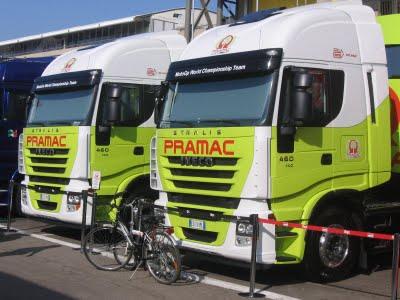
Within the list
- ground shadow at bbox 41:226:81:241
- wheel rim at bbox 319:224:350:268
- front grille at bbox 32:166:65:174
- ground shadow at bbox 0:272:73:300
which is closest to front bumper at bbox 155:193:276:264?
wheel rim at bbox 319:224:350:268

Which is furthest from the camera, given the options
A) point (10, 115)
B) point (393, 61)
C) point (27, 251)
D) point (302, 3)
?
point (302, 3)

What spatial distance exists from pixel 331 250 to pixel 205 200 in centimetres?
178

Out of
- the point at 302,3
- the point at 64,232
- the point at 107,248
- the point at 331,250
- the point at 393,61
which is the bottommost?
the point at 64,232

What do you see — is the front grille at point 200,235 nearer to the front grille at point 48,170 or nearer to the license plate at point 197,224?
the license plate at point 197,224

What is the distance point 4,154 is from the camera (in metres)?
13.6

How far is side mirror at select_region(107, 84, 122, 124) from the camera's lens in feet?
33.7

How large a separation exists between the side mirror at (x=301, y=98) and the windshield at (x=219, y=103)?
297mm

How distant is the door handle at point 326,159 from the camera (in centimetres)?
781

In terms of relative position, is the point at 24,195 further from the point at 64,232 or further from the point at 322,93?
the point at 322,93

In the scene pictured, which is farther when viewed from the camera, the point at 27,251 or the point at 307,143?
the point at 27,251

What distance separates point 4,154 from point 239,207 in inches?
305

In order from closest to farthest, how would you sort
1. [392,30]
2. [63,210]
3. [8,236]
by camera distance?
[392,30] < [63,210] < [8,236]

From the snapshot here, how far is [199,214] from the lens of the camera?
7961 millimetres

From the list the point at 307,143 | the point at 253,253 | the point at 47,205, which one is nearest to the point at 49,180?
the point at 47,205
